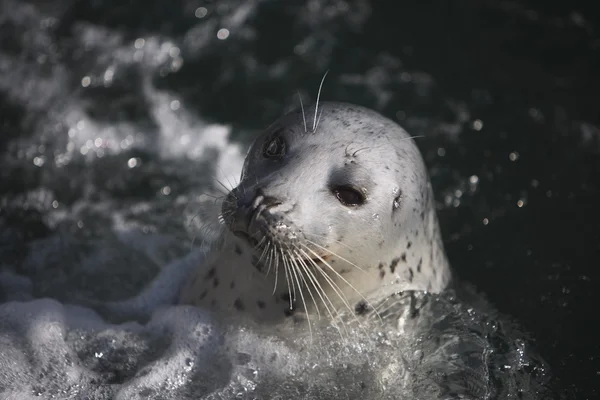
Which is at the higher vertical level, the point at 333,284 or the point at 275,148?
the point at 275,148

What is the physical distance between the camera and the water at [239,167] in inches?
131

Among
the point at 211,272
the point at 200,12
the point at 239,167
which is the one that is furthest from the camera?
the point at 200,12

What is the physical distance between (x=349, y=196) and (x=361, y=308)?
52 cm

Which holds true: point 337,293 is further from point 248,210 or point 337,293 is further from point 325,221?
point 248,210

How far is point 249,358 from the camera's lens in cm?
335

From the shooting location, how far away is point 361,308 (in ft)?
10.8

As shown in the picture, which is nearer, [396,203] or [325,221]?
[325,221]

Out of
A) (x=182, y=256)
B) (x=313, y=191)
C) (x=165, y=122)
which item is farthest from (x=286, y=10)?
(x=313, y=191)

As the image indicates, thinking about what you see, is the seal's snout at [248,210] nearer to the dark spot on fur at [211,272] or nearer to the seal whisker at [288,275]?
the seal whisker at [288,275]

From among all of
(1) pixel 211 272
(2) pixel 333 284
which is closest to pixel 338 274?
(2) pixel 333 284

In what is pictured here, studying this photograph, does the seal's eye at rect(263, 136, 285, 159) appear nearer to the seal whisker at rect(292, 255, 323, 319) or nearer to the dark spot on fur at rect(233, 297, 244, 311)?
the seal whisker at rect(292, 255, 323, 319)

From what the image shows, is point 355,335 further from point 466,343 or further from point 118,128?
point 118,128

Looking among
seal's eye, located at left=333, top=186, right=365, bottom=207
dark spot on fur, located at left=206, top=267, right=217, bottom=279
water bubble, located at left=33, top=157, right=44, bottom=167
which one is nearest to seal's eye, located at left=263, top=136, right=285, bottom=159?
seal's eye, located at left=333, top=186, right=365, bottom=207

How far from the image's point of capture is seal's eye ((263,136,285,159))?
320cm
